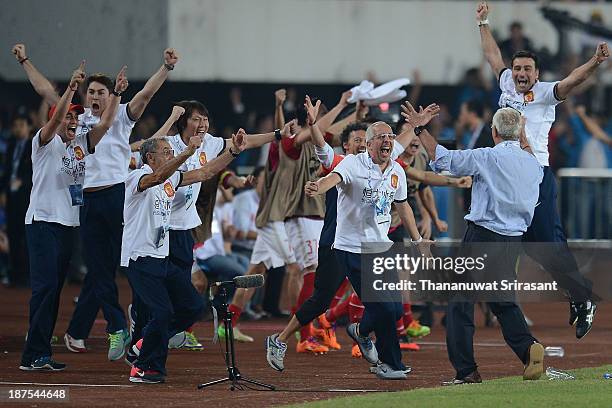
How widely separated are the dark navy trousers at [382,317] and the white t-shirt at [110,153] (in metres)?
2.58

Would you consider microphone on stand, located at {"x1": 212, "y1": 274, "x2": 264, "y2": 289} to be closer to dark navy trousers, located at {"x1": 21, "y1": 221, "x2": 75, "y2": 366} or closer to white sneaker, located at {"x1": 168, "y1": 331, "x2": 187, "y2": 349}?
dark navy trousers, located at {"x1": 21, "y1": 221, "x2": 75, "y2": 366}

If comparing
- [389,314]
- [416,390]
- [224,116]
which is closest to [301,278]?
[389,314]

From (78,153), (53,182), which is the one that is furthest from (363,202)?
(53,182)

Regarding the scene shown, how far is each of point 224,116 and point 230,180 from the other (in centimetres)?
908

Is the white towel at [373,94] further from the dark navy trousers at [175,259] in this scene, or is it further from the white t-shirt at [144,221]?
the white t-shirt at [144,221]

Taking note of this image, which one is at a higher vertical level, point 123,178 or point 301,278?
point 123,178

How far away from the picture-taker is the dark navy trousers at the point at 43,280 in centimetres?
1295

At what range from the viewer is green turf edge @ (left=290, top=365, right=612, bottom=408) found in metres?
10.5

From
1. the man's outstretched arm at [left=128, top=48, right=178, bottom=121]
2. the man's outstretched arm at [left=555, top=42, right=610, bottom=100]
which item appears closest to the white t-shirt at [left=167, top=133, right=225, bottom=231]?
the man's outstretched arm at [left=128, top=48, right=178, bottom=121]

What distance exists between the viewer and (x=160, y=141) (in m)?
12.4

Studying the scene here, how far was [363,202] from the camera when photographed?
12656 millimetres

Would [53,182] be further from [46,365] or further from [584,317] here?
[584,317]

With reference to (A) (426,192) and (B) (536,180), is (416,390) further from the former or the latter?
(A) (426,192)

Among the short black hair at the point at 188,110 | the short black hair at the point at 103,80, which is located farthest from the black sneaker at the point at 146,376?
the short black hair at the point at 103,80
